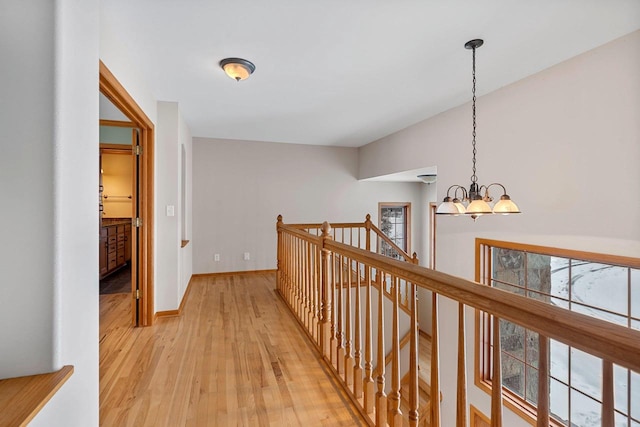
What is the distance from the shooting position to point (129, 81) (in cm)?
247

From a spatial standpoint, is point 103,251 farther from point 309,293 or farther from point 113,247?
point 309,293

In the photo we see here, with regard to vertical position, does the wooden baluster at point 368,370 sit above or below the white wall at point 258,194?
below

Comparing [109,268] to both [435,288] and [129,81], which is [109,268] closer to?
[129,81]

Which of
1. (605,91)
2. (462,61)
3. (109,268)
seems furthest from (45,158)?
(109,268)

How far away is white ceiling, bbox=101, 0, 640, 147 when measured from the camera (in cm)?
192

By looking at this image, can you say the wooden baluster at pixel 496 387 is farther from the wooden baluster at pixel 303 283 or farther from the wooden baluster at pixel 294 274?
the wooden baluster at pixel 294 274

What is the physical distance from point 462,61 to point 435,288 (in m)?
2.30

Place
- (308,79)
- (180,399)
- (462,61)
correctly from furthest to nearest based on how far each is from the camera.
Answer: (308,79) → (462,61) → (180,399)

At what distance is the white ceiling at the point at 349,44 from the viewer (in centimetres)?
192

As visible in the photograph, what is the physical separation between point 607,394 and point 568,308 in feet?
9.49

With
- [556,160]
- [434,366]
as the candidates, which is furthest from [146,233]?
[556,160]

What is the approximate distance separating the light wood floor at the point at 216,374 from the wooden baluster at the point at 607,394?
51.7 inches

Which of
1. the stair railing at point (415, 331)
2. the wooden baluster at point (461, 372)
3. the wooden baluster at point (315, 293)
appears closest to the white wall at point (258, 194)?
the stair railing at point (415, 331)

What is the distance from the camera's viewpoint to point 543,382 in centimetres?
79
